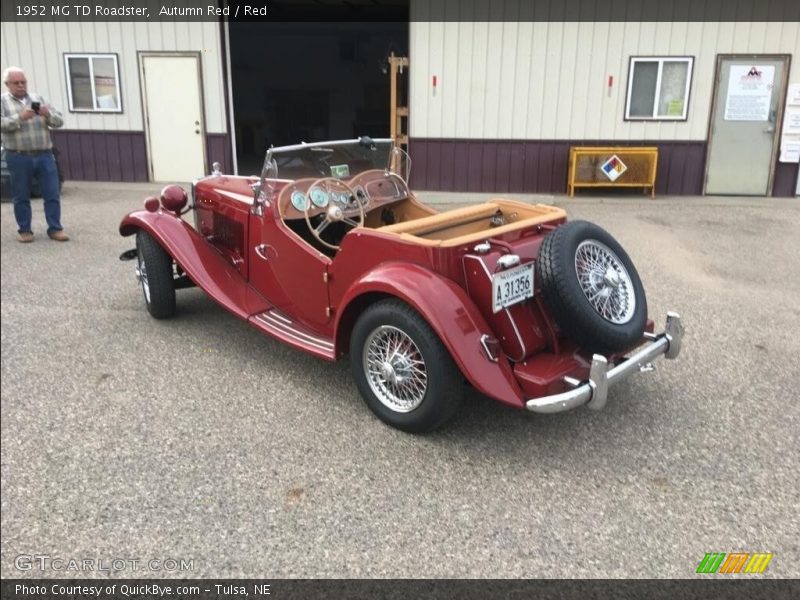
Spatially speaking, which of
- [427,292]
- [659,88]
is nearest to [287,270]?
[427,292]

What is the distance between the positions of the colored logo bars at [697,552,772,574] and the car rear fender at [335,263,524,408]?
937mm

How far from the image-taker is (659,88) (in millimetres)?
10672

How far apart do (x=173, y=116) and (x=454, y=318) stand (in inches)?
406

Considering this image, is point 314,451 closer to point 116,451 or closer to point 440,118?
point 116,451

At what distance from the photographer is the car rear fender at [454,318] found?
302 centimetres

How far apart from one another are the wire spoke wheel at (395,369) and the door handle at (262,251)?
1158mm

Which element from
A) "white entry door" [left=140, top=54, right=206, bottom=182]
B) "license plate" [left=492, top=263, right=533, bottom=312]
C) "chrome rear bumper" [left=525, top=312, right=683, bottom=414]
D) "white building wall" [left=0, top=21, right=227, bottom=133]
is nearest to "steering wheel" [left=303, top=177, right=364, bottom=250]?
"license plate" [left=492, top=263, right=533, bottom=312]

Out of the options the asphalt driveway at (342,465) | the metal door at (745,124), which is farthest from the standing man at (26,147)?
the metal door at (745,124)

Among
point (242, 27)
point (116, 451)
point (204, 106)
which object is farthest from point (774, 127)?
point (242, 27)

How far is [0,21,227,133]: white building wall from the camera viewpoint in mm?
11422

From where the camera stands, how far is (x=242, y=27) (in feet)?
55.8

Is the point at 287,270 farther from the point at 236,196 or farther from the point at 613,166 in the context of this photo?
the point at 613,166

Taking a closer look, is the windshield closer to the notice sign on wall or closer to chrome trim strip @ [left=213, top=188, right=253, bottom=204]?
chrome trim strip @ [left=213, top=188, right=253, bottom=204]

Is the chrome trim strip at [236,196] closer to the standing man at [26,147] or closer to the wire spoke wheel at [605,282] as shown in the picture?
the wire spoke wheel at [605,282]
